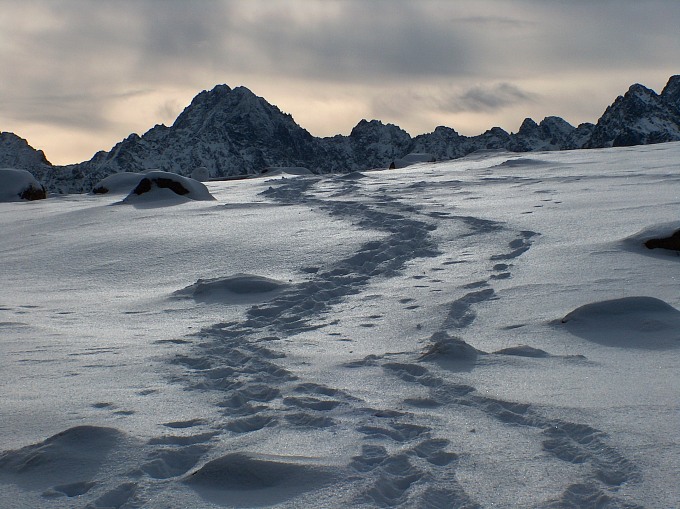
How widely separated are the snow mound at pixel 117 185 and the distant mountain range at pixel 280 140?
9754 centimetres

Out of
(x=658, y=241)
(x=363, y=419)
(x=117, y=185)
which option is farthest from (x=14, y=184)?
(x=363, y=419)

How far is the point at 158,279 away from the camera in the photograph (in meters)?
5.77

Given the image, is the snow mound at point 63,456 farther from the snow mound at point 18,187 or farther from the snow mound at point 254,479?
the snow mound at point 18,187

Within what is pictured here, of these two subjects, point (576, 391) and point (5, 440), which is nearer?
point (5, 440)

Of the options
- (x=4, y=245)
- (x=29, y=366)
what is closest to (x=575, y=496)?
(x=29, y=366)

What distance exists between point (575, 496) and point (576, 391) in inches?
34.1

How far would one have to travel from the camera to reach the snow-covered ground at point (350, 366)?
2359mm

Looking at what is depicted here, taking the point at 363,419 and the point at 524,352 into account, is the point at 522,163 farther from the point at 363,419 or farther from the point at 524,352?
the point at 363,419

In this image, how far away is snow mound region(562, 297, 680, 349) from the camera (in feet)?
12.1

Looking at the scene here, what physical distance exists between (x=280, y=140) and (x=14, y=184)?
172183 mm

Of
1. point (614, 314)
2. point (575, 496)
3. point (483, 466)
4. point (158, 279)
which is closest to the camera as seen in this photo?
point (575, 496)

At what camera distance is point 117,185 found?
47.3 ft

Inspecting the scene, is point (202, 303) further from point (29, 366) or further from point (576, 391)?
point (576, 391)

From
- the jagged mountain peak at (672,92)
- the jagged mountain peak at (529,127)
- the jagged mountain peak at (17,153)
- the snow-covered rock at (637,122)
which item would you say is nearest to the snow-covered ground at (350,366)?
the snow-covered rock at (637,122)
